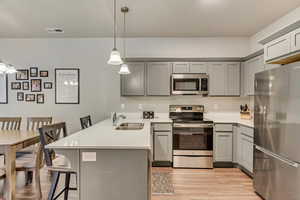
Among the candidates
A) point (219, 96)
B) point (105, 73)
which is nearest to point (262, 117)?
point (219, 96)

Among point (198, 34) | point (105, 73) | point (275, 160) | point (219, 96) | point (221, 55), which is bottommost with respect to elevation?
point (275, 160)

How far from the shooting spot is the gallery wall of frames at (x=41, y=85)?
14.5 feet

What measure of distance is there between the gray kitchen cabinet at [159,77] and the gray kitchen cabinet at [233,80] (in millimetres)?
1212

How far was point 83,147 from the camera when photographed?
186 cm

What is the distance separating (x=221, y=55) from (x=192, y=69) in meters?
0.73

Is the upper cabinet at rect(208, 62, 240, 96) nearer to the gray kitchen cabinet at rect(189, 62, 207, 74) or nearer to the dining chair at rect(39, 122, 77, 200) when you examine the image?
the gray kitchen cabinet at rect(189, 62, 207, 74)

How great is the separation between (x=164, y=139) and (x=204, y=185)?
1.09 m

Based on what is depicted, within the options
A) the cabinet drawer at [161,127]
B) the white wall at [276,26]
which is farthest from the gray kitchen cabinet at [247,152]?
the white wall at [276,26]

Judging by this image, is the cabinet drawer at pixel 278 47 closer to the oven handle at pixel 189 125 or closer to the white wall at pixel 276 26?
the white wall at pixel 276 26

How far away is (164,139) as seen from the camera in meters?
3.83

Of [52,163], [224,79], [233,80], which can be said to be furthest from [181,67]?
[52,163]

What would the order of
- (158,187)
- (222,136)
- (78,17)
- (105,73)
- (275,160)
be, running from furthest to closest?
1. (105,73)
2. (222,136)
3. (78,17)
4. (158,187)
5. (275,160)

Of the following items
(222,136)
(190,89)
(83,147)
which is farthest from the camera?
(190,89)

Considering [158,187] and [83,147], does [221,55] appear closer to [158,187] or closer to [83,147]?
[158,187]
